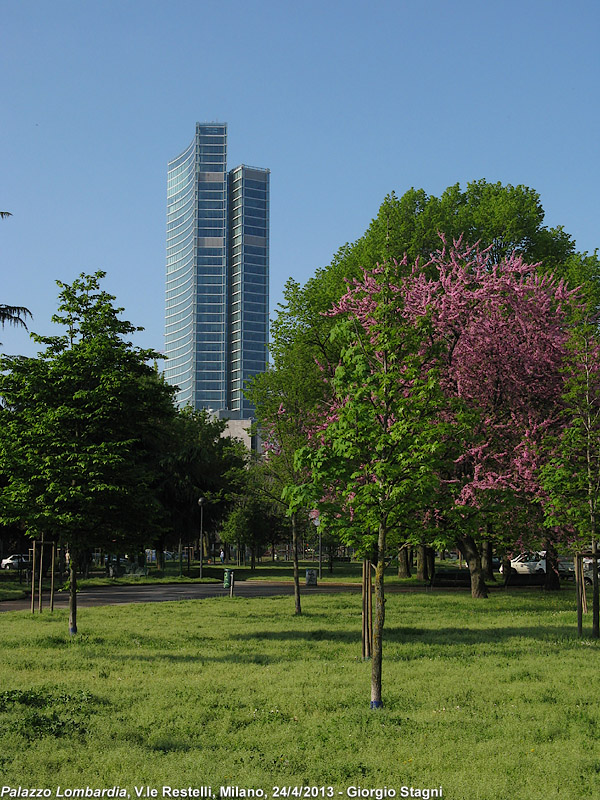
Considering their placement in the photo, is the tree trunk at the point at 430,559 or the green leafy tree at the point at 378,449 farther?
the tree trunk at the point at 430,559

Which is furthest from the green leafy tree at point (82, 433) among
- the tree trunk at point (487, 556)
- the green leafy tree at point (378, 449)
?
the tree trunk at point (487, 556)

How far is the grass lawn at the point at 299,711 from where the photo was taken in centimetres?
814

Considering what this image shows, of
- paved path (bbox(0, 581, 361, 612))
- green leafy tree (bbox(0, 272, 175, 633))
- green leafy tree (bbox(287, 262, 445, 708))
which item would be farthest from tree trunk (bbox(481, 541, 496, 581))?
green leafy tree (bbox(287, 262, 445, 708))

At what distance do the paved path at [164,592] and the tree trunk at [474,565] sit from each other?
26.6ft

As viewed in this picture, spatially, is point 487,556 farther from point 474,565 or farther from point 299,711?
point 299,711

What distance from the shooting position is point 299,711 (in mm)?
11086

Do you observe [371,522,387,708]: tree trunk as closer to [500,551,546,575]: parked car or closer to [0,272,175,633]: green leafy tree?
[0,272,175,633]: green leafy tree

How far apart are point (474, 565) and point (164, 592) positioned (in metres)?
15.4

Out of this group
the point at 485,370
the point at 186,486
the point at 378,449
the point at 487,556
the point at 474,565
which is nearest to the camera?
the point at 378,449

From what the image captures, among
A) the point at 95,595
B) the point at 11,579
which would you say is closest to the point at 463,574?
the point at 95,595

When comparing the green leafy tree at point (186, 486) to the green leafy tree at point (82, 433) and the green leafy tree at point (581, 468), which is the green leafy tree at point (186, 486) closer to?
the green leafy tree at point (82, 433)

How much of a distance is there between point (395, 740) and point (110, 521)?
13081 millimetres

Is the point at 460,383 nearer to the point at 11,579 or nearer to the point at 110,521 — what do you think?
the point at 110,521

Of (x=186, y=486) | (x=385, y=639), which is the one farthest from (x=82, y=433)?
(x=186, y=486)
